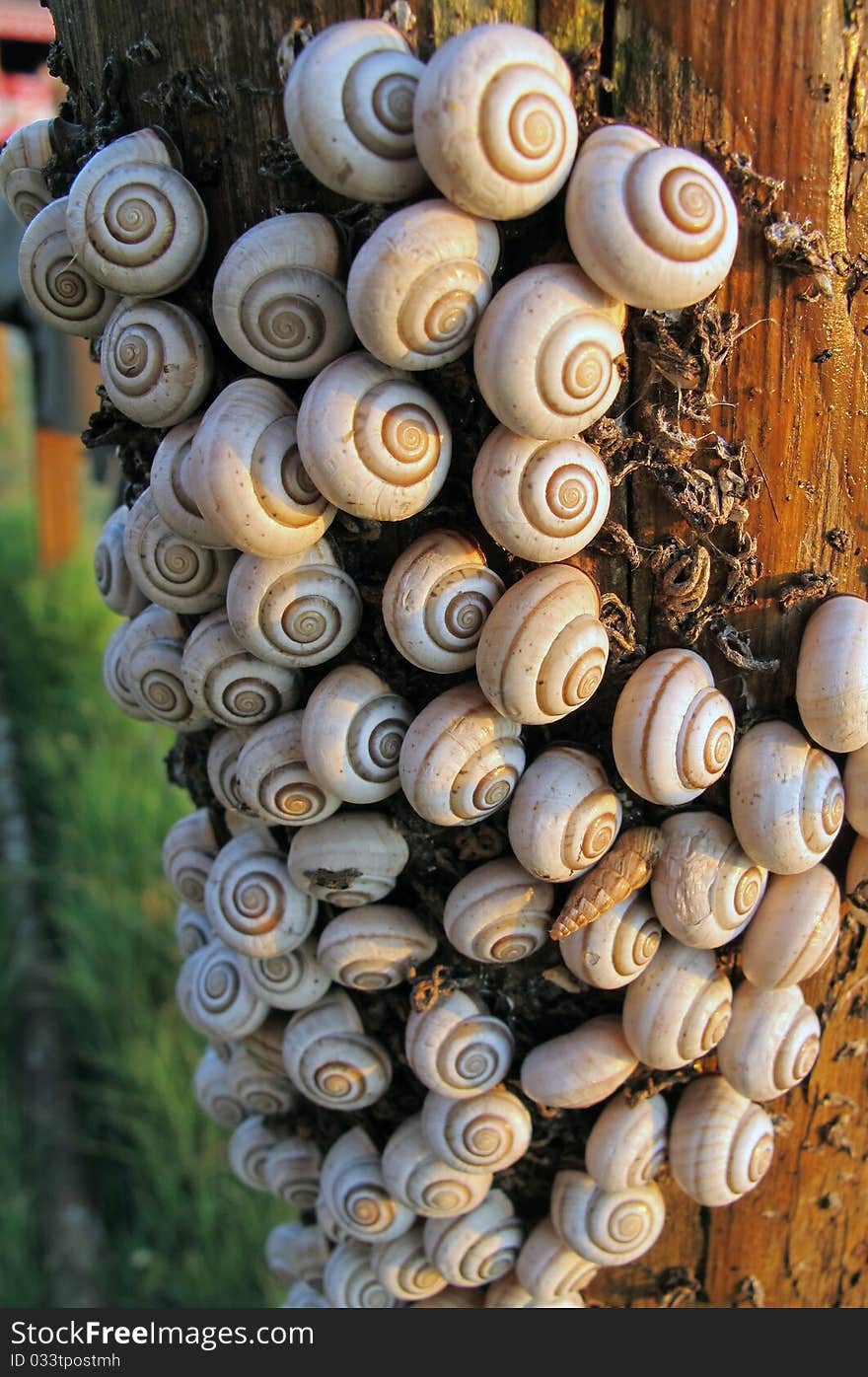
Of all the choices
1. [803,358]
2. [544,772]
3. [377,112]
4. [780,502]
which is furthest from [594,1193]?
[377,112]

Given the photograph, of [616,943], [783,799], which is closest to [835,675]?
[783,799]

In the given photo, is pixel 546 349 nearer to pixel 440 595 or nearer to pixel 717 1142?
pixel 440 595

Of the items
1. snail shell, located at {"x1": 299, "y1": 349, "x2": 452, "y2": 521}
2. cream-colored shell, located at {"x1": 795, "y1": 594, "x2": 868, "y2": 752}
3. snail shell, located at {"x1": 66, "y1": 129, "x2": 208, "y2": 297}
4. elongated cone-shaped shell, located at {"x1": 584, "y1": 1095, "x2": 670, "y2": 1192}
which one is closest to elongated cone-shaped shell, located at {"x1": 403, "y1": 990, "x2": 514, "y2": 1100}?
elongated cone-shaped shell, located at {"x1": 584, "y1": 1095, "x2": 670, "y2": 1192}

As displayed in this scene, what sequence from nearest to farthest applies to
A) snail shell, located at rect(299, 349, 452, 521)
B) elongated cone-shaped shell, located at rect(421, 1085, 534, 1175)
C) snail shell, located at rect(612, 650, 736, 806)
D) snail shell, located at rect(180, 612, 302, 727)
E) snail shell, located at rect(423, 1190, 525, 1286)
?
snail shell, located at rect(299, 349, 452, 521)
snail shell, located at rect(612, 650, 736, 806)
snail shell, located at rect(180, 612, 302, 727)
elongated cone-shaped shell, located at rect(421, 1085, 534, 1175)
snail shell, located at rect(423, 1190, 525, 1286)

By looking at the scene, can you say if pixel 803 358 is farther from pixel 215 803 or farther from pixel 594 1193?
pixel 594 1193

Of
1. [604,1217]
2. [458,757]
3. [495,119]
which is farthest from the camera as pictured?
[604,1217]

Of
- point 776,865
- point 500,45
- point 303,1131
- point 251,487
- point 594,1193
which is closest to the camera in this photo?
point 500,45

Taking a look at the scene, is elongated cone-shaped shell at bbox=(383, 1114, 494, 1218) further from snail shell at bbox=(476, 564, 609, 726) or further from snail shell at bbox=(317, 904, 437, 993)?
snail shell at bbox=(476, 564, 609, 726)
